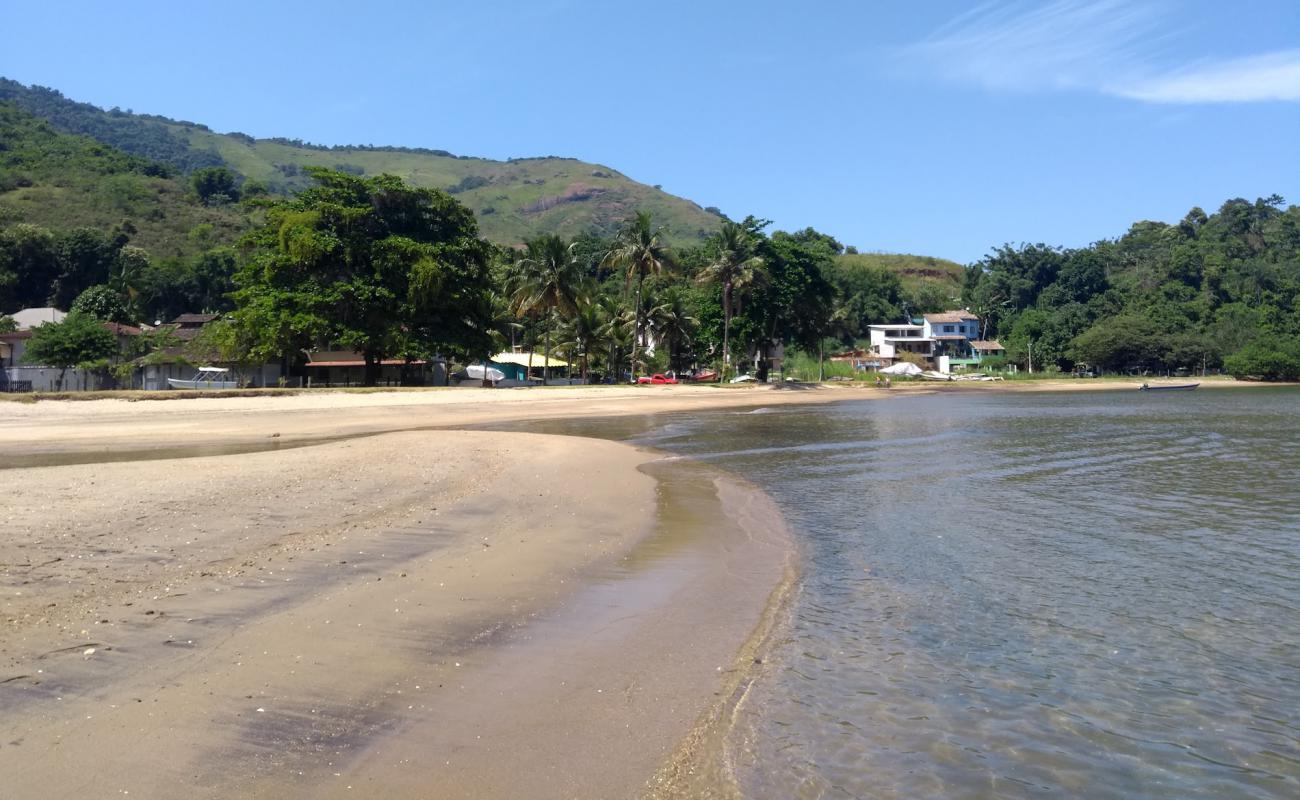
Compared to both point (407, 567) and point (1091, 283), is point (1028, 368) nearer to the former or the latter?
point (1091, 283)

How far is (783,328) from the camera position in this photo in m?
74.6

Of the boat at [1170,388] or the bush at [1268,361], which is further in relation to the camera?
the bush at [1268,361]

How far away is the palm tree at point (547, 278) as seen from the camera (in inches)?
2206

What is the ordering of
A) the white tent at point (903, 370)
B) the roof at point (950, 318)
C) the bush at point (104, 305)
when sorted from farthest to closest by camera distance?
1. the roof at point (950, 318)
2. the white tent at point (903, 370)
3. the bush at point (104, 305)

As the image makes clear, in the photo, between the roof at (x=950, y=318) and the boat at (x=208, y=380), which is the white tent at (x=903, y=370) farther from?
the boat at (x=208, y=380)

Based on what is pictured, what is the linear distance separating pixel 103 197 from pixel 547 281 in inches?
2989

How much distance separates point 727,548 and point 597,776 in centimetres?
676

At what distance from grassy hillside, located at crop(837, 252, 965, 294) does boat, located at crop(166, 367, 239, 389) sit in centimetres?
11817

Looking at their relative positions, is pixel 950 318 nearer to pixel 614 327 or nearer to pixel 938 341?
pixel 938 341

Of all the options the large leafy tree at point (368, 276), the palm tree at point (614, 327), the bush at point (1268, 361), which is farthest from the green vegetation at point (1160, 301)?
the large leafy tree at point (368, 276)

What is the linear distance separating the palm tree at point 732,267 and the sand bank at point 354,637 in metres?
52.5

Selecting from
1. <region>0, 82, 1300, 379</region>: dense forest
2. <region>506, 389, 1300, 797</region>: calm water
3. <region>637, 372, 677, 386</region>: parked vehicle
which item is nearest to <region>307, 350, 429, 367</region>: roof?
<region>0, 82, 1300, 379</region>: dense forest

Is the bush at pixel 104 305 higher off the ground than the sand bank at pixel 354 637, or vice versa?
the bush at pixel 104 305

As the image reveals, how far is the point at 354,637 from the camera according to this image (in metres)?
6.64
